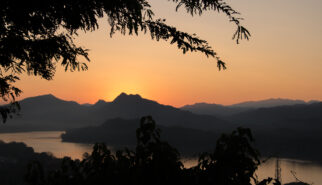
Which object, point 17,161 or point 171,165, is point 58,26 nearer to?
point 171,165

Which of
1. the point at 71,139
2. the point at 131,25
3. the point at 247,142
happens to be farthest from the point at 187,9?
the point at 71,139

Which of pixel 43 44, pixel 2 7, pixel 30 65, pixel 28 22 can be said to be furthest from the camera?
pixel 30 65

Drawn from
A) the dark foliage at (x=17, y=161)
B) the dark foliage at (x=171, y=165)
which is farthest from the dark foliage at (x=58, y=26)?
the dark foliage at (x=17, y=161)

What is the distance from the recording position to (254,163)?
447cm

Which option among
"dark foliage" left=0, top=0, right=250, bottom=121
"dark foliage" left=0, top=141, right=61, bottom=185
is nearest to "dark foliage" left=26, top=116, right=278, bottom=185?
"dark foliage" left=0, top=0, right=250, bottom=121

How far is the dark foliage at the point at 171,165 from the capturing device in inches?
175

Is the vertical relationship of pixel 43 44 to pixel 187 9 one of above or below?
below

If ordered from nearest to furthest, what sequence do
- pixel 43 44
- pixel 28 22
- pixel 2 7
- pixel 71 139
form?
pixel 2 7
pixel 28 22
pixel 43 44
pixel 71 139

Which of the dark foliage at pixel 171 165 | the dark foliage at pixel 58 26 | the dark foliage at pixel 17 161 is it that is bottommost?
A: the dark foliage at pixel 17 161

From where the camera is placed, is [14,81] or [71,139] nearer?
[14,81]

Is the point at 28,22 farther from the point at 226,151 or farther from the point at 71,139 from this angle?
the point at 71,139

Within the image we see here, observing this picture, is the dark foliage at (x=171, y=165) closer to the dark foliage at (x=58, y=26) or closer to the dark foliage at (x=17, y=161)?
the dark foliage at (x=58, y=26)

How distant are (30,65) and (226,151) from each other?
137 inches

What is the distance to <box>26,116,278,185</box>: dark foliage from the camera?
4434 mm
